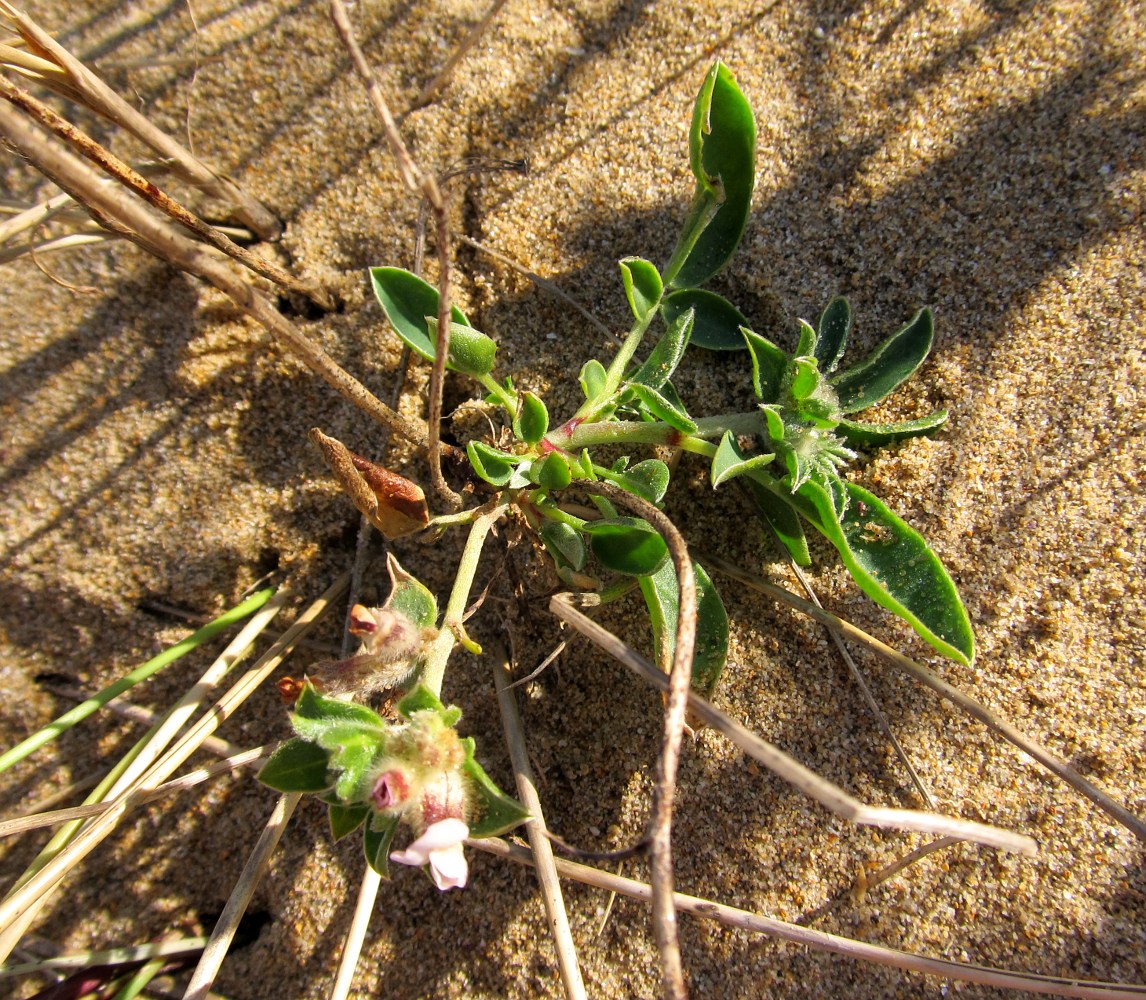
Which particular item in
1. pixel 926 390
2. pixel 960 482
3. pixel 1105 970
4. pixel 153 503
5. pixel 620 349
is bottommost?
pixel 1105 970

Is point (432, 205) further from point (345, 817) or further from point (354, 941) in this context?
point (354, 941)

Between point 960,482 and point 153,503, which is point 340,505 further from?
point 960,482

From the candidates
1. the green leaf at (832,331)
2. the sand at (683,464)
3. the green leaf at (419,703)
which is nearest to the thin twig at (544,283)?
the sand at (683,464)

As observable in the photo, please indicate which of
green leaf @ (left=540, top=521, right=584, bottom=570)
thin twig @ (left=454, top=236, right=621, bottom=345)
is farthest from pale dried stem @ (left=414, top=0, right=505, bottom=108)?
green leaf @ (left=540, top=521, right=584, bottom=570)

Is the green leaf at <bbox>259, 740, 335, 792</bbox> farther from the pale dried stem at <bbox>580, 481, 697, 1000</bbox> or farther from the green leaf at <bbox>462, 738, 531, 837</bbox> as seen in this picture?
the pale dried stem at <bbox>580, 481, 697, 1000</bbox>

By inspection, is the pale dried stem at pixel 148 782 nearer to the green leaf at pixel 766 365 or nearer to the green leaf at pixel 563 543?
the green leaf at pixel 563 543

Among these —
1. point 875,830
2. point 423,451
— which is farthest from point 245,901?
point 875,830
